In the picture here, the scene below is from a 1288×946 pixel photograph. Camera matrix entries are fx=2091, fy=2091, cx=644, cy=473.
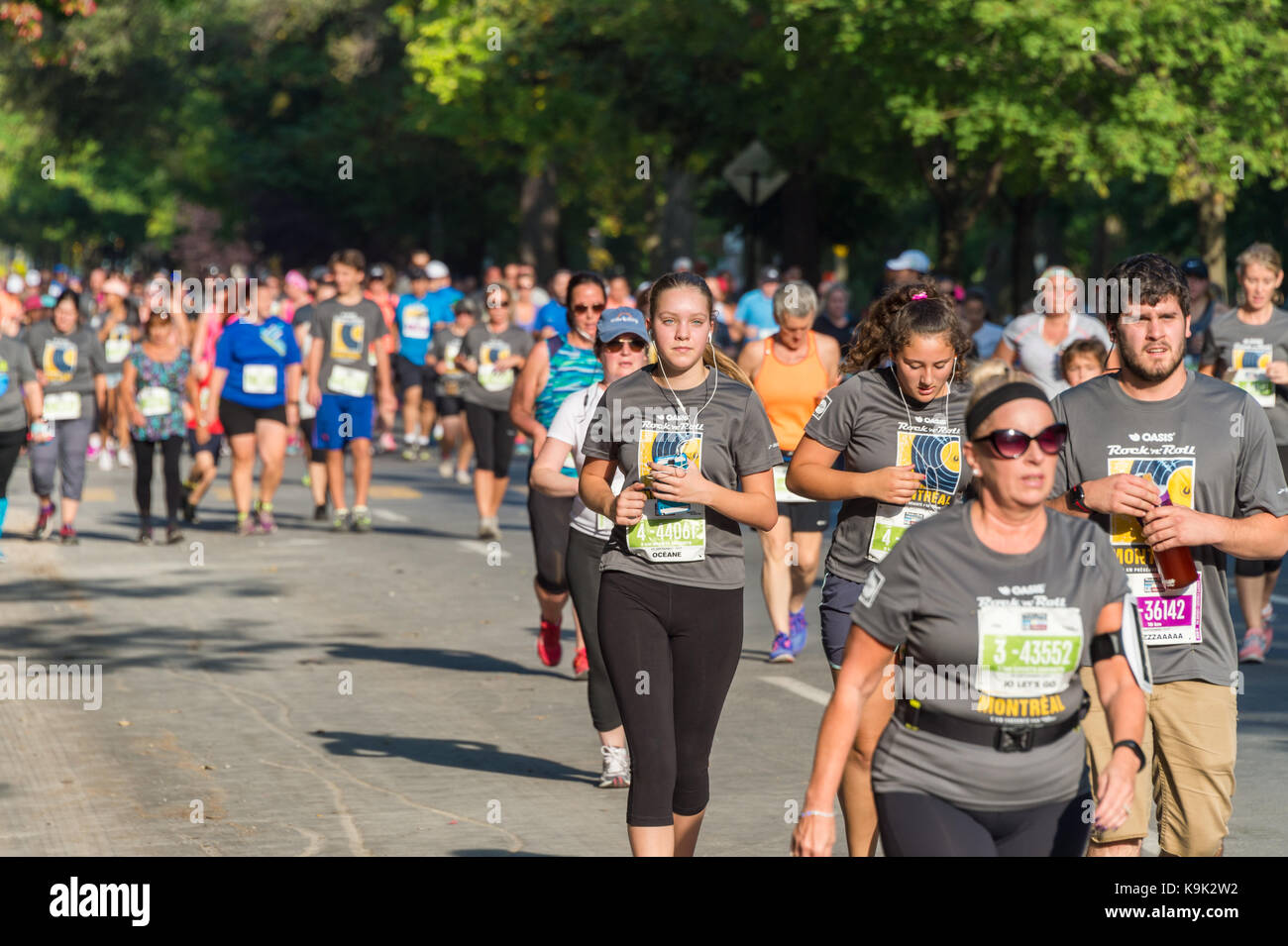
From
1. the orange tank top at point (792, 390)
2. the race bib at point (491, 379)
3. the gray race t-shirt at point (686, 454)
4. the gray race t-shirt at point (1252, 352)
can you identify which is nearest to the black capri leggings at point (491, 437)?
the race bib at point (491, 379)

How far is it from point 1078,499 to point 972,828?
126 cm

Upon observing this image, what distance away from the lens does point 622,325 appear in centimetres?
688

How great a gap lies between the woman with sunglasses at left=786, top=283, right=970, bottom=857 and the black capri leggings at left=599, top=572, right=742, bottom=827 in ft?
1.26

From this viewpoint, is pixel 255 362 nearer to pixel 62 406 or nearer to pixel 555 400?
pixel 62 406

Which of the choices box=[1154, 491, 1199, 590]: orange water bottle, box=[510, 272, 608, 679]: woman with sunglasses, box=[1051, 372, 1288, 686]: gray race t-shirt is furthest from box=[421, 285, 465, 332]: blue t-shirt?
box=[1154, 491, 1199, 590]: orange water bottle

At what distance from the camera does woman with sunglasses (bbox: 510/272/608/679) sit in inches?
352

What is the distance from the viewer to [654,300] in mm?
5867

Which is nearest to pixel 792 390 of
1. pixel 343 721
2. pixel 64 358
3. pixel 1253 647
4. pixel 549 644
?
pixel 549 644

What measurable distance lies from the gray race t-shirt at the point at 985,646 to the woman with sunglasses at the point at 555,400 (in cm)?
454

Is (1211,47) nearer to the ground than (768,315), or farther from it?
Result: farther from it
